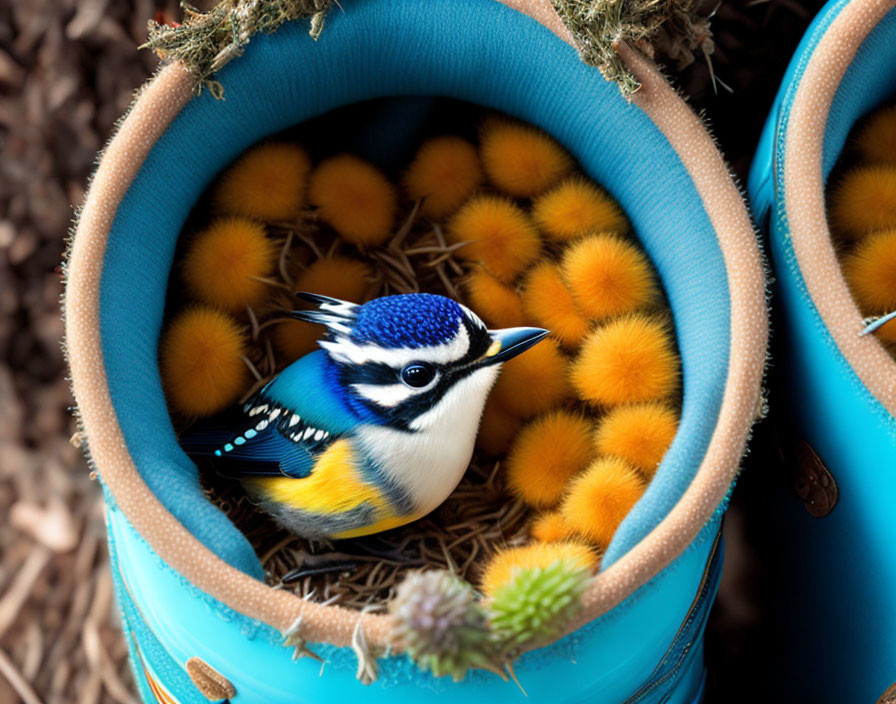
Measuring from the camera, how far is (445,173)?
1.12 m

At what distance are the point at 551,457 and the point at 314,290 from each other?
334 mm

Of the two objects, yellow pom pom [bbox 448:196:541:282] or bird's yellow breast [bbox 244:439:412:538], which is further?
yellow pom pom [bbox 448:196:541:282]

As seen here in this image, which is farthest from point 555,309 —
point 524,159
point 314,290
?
point 314,290

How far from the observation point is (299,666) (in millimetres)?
782

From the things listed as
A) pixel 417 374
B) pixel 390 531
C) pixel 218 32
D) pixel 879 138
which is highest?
pixel 218 32

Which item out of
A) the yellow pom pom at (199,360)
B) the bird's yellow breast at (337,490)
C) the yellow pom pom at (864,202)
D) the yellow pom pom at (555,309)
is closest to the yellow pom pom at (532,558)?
the bird's yellow breast at (337,490)

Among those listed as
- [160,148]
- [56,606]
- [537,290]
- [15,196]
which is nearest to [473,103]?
[537,290]

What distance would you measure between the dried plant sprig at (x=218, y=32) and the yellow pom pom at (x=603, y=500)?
0.50 metres

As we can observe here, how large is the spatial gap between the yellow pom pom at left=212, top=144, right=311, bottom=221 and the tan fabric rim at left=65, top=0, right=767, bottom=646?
0.13 m

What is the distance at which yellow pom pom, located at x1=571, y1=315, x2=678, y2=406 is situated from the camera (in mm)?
955

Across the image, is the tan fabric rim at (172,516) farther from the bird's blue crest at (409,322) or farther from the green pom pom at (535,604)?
the bird's blue crest at (409,322)

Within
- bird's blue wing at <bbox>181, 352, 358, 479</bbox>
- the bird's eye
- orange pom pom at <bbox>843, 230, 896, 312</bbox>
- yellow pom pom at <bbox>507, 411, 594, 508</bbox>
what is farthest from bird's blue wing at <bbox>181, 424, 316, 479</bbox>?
orange pom pom at <bbox>843, 230, 896, 312</bbox>

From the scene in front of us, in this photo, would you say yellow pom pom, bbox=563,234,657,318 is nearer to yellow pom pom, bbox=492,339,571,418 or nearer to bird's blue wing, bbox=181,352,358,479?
yellow pom pom, bbox=492,339,571,418

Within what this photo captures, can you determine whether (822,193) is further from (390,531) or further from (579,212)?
(390,531)
